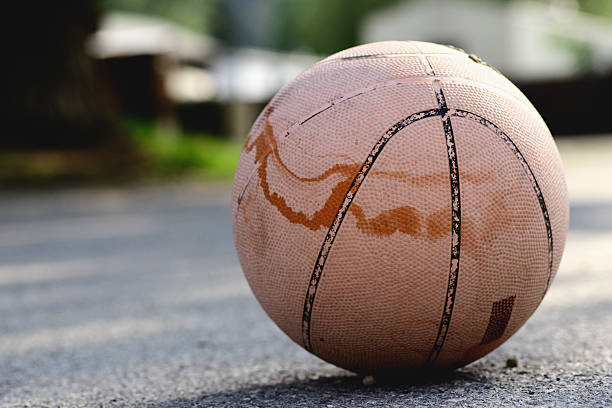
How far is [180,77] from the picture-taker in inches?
1206

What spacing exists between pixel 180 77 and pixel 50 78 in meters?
16.4

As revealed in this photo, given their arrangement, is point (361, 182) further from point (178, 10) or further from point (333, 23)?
→ point (178, 10)

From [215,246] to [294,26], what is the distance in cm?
5556

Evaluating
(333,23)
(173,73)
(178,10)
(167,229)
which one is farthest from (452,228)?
(178,10)

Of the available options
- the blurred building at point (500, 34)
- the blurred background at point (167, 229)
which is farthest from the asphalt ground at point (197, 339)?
the blurred building at point (500, 34)

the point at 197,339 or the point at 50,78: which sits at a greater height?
the point at 50,78

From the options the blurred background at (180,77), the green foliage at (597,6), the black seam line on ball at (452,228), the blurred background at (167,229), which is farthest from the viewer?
the green foliage at (597,6)

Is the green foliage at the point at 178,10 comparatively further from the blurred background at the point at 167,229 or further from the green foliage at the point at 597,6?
the blurred background at the point at 167,229

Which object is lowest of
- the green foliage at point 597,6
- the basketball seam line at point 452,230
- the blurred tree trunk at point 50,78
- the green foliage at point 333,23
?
the basketball seam line at point 452,230

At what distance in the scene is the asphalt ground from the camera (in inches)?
126

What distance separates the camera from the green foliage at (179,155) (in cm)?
1452

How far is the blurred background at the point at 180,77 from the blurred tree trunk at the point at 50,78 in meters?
0.02

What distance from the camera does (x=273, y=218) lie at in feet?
10.2

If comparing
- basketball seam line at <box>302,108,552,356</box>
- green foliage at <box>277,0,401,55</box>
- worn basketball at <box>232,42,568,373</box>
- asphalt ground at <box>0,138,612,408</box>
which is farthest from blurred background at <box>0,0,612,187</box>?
green foliage at <box>277,0,401,55</box>
